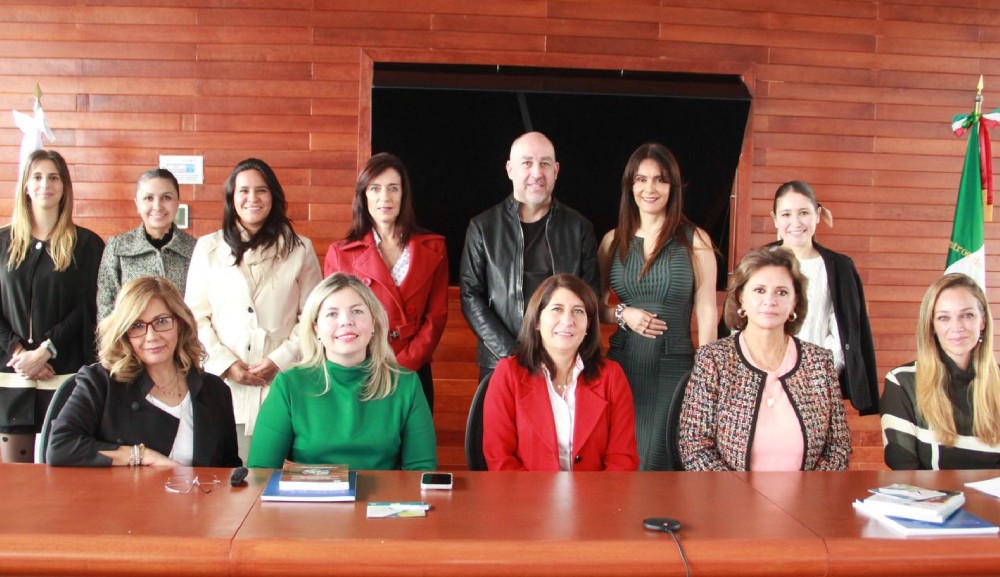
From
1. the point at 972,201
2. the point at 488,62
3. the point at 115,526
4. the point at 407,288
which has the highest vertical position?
the point at 488,62

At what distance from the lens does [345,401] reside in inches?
90.0

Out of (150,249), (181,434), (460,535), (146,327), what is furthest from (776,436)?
(150,249)

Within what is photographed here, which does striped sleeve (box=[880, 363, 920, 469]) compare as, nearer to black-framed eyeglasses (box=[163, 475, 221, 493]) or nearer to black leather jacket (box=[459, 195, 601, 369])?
black leather jacket (box=[459, 195, 601, 369])

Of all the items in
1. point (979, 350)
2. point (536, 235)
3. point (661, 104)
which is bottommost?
point (979, 350)

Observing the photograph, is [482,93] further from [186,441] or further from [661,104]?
[186,441]

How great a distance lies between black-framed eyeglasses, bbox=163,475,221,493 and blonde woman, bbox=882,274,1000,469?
6.33ft

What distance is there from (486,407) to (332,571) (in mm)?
1021

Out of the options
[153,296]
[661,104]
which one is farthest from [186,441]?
[661,104]

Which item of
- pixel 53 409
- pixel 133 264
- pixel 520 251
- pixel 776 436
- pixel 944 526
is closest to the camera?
pixel 944 526

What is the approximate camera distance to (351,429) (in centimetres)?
226

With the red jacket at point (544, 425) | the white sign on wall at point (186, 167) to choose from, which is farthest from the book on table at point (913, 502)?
the white sign on wall at point (186, 167)

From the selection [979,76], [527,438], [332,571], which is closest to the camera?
[332,571]

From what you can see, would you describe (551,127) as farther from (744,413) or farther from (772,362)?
(744,413)

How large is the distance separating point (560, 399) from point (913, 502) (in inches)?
40.2
